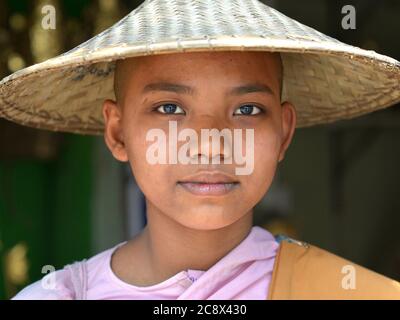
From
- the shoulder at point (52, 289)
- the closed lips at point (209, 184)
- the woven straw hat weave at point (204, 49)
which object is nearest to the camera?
the woven straw hat weave at point (204, 49)

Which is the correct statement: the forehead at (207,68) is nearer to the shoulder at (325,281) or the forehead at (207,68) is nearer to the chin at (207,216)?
the chin at (207,216)

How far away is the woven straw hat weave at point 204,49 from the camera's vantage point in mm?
1398

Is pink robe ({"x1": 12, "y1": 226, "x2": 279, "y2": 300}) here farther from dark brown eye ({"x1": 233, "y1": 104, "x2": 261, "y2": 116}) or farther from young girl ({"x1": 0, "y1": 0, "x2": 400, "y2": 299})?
dark brown eye ({"x1": 233, "y1": 104, "x2": 261, "y2": 116})

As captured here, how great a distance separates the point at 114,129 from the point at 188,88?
31 cm

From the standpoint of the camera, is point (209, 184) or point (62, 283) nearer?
point (209, 184)

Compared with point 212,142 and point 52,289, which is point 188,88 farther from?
point 52,289

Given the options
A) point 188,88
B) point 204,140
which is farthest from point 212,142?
point 188,88

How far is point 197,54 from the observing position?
1562 mm

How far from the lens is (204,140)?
4.89ft

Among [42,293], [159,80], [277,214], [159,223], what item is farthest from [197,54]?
[277,214]

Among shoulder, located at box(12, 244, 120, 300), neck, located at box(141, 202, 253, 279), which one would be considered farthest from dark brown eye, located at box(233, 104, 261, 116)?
shoulder, located at box(12, 244, 120, 300)

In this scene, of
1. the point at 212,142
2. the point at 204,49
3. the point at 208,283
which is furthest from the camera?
the point at 208,283

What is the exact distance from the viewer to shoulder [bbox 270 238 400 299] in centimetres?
159

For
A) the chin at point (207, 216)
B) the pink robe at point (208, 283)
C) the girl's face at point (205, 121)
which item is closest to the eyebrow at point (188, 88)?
the girl's face at point (205, 121)
